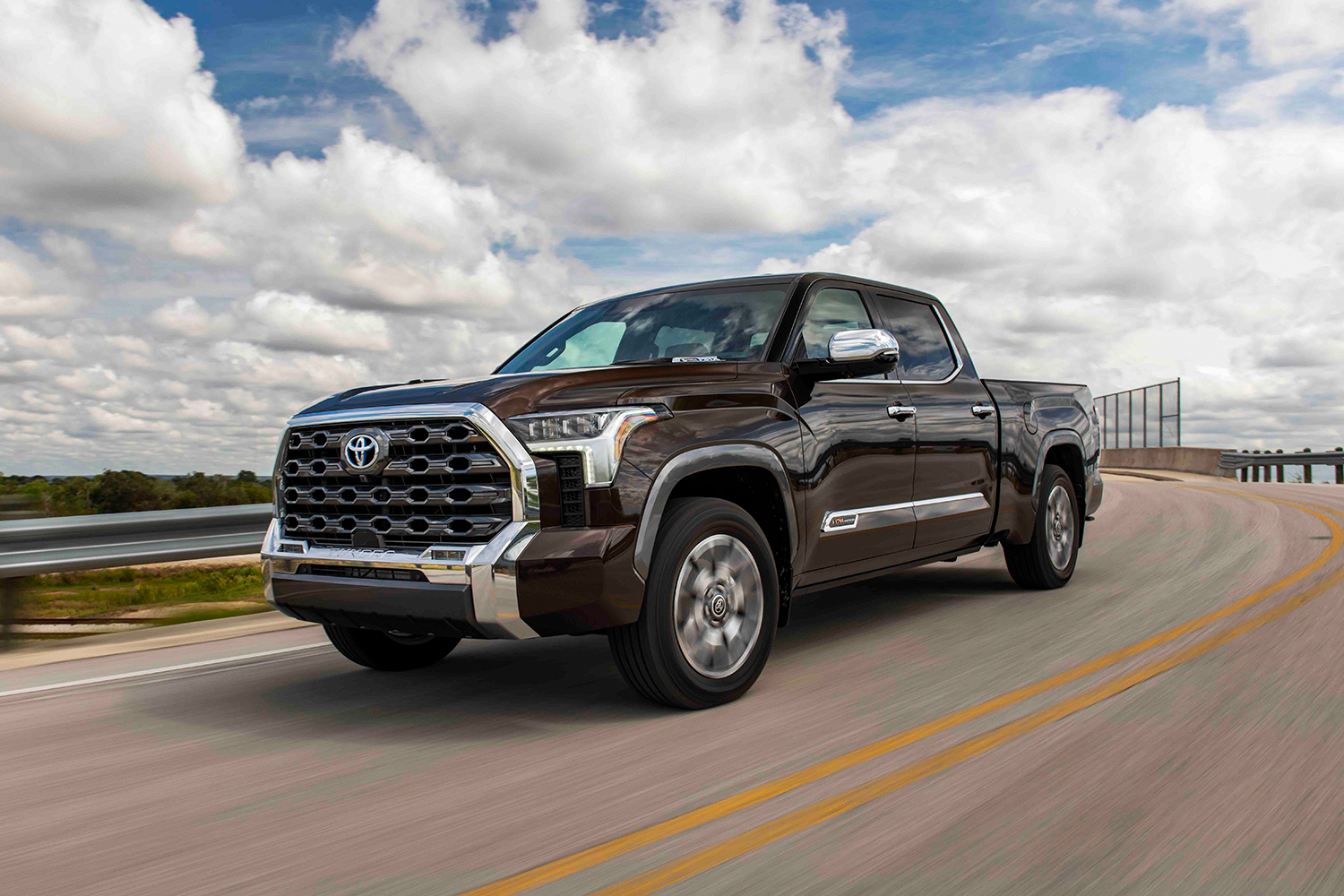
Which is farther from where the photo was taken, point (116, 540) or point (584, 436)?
point (116, 540)

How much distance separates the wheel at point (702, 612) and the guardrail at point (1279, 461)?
2926 centimetres

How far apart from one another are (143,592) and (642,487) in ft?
18.5

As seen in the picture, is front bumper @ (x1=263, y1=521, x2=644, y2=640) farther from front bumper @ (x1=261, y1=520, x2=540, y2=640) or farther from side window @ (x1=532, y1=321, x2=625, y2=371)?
side window @ (x1=532, y1=321, x2=625, y2=371)

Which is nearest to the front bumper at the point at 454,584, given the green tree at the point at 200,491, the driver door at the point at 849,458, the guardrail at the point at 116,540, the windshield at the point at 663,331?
the driver door at the point at 849,458

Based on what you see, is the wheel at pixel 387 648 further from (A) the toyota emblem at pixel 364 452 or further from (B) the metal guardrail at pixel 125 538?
(B) the metal guardrail at pixel 125 538

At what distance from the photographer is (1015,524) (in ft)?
23.3

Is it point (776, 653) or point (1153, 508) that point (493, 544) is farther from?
point (1153, 508)

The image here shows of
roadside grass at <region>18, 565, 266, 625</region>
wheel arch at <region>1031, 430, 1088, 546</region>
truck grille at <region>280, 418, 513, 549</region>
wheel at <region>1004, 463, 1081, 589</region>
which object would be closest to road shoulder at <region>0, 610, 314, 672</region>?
roadside grass at <region>18, 565, 266, 625</region>

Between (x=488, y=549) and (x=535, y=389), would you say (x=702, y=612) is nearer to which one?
(x=488, y=549)

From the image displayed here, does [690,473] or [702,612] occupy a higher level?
[690,473]

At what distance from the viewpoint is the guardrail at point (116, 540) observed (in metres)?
6.55

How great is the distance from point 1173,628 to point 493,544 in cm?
401

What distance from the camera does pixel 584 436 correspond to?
4.13 meters

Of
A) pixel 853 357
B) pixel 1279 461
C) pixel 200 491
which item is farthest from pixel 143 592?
pixel 1279 461
